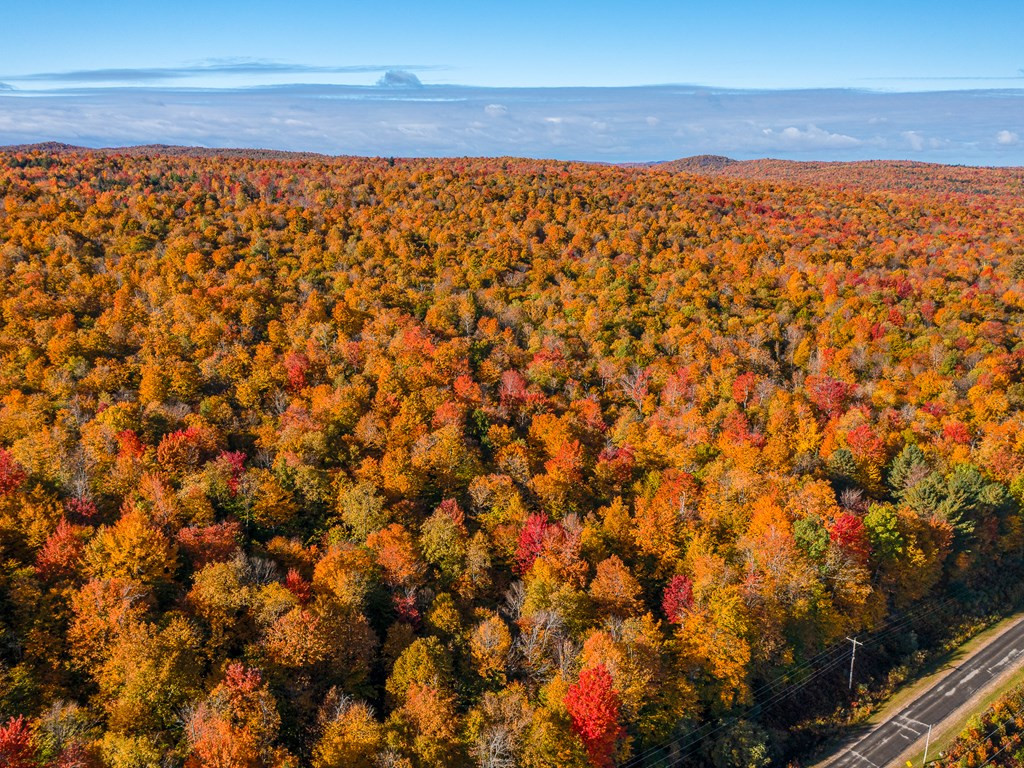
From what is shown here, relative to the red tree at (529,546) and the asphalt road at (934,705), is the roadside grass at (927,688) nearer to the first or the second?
the asphalt road at (934,705)

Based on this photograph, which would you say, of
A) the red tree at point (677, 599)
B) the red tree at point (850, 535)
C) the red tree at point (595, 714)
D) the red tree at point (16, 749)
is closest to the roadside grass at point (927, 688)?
the red tree at point (850, 535)

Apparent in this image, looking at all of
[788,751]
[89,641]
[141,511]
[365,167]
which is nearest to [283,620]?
[89,641]

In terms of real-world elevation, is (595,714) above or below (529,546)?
below

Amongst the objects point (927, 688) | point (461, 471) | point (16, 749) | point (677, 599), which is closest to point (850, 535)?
point (927, 688)

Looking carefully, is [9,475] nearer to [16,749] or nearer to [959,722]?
[16,749]

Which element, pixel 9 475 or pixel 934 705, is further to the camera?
pixel 9 475

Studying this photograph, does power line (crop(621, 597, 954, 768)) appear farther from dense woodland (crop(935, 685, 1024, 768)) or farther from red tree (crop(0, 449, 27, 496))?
red tree (crop(0, 449, 27, 496))
